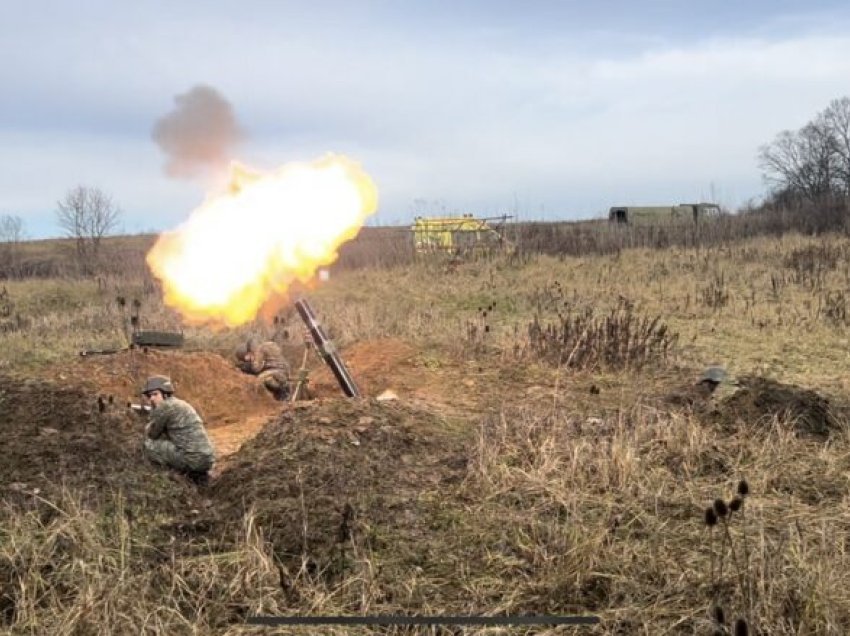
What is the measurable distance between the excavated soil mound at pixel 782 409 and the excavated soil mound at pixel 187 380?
5664mm

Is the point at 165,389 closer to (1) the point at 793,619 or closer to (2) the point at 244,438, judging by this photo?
(2) the point at 244,438

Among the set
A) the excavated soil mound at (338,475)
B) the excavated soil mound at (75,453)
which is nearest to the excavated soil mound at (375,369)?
the excavated soil mound at (338,475)

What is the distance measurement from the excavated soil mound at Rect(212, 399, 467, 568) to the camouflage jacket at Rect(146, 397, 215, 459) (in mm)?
350

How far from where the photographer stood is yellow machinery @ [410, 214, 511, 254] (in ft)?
84.3

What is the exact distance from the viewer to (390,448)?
6387 mm

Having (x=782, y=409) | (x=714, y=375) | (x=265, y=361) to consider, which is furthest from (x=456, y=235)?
(x=782, y=409)

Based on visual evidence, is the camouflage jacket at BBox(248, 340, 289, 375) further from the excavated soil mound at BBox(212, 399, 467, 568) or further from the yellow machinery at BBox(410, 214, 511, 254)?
the yellow machinery at BBox(410, 214, 511, 254)

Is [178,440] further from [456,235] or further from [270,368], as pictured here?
[456,235]

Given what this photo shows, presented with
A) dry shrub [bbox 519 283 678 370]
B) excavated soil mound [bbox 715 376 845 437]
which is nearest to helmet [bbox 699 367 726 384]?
excavated soil mound [bbox 715 376 845 437]

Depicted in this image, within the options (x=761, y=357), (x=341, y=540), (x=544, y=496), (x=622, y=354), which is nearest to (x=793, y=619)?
(x=544, y=496)

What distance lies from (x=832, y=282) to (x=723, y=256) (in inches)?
192

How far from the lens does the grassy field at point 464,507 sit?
3.90 m

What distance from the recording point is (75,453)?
5.99 metres

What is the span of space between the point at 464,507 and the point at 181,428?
2.61 m
